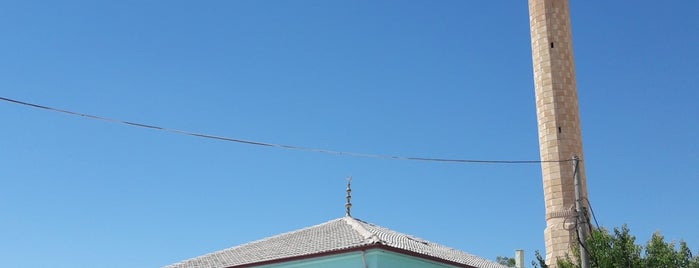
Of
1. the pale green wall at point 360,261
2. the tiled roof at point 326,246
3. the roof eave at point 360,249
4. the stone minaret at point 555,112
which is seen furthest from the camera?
the stone minaret at point 555,112

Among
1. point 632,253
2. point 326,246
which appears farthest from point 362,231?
point 632,253

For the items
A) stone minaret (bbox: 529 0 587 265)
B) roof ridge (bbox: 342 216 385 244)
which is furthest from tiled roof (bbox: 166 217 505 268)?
stone minaret (bbox: 529 0 587 265)

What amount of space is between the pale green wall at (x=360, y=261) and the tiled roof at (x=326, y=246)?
0.49 feet

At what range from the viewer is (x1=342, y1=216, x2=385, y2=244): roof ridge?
13.2 m

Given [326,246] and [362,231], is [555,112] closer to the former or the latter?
[362,231]

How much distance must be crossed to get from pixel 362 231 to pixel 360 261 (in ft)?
4.65

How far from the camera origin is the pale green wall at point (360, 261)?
13.2m

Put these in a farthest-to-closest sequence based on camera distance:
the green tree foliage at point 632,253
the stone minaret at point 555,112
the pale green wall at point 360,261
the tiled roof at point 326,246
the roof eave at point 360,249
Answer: the stone minaret at point 555,112
the green tree foliage at point 632,253
the tiled roof at point 326,246
the pale green wall at point 360,261
the roof eave at point 360,249

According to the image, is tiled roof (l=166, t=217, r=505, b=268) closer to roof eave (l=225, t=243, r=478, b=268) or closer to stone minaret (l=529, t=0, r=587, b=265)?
roof eave (l=225, t=243, r=478, b=268)

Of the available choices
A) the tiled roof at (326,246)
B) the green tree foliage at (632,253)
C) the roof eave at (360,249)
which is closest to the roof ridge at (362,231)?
the tiled roof at (326,246)

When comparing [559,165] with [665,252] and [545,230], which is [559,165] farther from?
[665,252]

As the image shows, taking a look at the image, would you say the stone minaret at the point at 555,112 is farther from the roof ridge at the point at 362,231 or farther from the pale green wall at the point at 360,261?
the pale green wall at the point at 360,261

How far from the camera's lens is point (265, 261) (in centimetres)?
1430

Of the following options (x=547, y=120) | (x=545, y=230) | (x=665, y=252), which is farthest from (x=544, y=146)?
(x=665, y=252)
